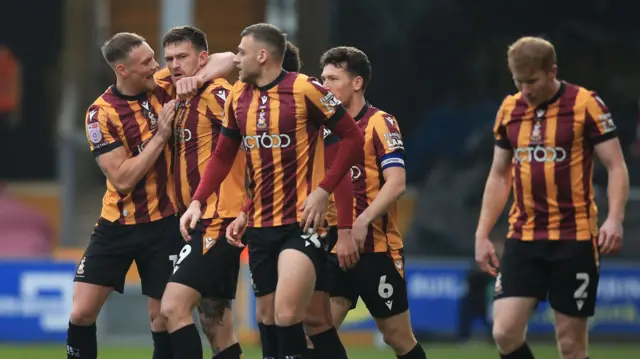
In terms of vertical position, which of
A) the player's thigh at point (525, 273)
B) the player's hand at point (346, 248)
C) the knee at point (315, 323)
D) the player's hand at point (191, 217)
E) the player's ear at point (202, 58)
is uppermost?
the player's ear at point (202, 58)

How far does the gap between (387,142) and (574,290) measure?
1331mm

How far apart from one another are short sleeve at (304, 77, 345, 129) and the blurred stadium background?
6758 mm

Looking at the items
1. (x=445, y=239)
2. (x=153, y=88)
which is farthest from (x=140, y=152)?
(x=445, y=239)

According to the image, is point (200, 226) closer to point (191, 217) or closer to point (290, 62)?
point (191, 217)

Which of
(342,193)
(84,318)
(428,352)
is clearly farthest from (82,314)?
(428,352)

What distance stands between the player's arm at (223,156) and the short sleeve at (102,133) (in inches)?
27.8

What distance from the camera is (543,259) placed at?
738 cm

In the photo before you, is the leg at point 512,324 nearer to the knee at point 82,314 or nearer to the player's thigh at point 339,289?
the player's thigh at point 339,289

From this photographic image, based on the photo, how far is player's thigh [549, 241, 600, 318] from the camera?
733 cm

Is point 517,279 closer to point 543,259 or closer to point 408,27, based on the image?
point 543,259

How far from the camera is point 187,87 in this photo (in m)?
7.56

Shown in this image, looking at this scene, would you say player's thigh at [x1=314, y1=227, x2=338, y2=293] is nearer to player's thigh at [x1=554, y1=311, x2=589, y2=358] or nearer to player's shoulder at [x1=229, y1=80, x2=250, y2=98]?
player's shoulder at [x1=229, y1=80, x2=250, y2=98]

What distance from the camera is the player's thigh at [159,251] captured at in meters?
7.76

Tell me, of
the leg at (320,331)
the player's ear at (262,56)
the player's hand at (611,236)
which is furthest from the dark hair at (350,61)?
the player's hand at (611,236)
